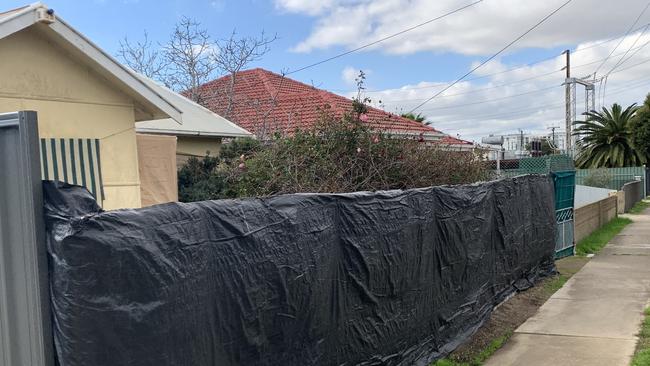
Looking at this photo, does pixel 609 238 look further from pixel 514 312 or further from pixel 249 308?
pixel 249 308

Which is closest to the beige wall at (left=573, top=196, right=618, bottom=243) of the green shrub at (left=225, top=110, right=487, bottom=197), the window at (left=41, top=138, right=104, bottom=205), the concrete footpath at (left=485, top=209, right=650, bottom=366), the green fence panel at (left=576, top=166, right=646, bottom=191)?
the concrete footpath at (left=485, top=209, right=650, bottom=366)

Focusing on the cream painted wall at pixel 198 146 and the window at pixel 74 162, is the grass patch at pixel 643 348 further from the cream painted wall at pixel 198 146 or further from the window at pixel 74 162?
the cream painted wall at pixel 198 146

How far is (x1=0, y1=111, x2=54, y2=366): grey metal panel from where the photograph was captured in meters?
2.65

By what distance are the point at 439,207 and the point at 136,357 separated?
4034mm

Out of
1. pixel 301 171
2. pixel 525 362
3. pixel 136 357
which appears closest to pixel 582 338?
pixel 525 362

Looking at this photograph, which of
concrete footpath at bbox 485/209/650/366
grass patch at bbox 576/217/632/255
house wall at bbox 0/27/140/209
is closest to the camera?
concrete footpath at bbox 485/209/650/366

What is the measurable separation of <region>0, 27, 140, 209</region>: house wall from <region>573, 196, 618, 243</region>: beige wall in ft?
31.9

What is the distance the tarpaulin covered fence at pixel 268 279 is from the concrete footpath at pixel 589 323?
695 mm

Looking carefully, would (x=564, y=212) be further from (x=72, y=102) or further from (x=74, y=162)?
(x=72, y=102)

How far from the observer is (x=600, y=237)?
51.2 ft

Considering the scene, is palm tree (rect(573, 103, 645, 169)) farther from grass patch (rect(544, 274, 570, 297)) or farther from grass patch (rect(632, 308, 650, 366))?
grass patch (rect(632, 308, 650, 366))

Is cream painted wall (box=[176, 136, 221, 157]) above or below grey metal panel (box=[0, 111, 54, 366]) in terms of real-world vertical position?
above

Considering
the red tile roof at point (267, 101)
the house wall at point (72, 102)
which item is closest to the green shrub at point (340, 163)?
the house wall at point (72, 102)

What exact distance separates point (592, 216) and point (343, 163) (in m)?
10.9
